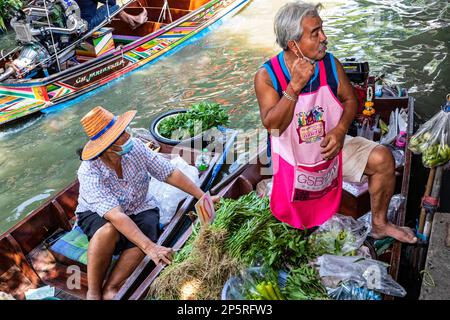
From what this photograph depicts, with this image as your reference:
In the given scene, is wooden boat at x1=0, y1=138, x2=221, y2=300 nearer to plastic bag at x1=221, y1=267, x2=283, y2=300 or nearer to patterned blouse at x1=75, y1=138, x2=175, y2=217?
patterned blouse at x1=75, y1=138, x2=175, y2=217

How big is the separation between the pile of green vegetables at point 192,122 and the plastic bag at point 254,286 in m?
2.62

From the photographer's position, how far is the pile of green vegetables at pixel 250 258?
249 centimetres

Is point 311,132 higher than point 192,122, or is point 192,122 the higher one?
point 311,132

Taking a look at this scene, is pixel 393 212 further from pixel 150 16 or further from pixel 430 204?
pixel 150 16

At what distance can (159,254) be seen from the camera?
295cm

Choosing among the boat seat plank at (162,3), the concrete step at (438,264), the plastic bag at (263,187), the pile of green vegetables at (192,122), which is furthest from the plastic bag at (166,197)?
the boat seat plank at (162,3)

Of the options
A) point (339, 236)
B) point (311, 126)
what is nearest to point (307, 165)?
point (311, 126)

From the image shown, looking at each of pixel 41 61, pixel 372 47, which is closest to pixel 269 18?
pixel 372 47

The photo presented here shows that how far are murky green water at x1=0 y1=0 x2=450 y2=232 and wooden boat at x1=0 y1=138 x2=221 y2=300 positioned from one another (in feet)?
5.23

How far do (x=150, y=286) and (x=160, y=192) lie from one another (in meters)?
1.28

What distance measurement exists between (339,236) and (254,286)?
0.73m

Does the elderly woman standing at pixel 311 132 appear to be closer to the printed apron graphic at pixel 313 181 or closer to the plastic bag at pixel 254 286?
the printed apron graphic at pixel 313 181

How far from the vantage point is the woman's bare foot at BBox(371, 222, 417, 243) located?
113 inches

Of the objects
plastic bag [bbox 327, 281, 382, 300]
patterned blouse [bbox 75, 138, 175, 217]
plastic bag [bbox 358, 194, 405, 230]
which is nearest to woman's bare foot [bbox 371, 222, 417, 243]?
plastic bag [bbox 358, 194, 405, 230]
